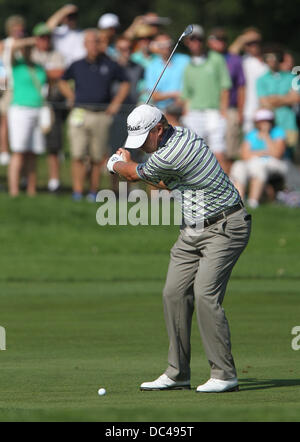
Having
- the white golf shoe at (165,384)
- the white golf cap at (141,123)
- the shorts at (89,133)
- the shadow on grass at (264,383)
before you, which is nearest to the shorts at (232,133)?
the shorts at (89,133)

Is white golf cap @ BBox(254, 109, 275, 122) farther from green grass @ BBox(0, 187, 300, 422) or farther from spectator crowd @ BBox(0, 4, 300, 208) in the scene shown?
green grass @ BBox(0, 187, 300, 422)

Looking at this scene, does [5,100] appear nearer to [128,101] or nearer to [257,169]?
[128,101]

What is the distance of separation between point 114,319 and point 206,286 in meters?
3.43

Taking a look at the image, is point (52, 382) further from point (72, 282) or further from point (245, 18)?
point (245, 18)

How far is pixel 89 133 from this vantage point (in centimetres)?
1727

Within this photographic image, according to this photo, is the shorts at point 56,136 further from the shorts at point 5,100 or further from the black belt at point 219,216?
the black belt at point 219,216

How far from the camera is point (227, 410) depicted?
656 cm

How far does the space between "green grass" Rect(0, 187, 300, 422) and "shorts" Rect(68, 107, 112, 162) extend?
0.76 m

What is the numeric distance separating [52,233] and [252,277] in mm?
3505

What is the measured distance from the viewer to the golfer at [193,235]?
7742mm

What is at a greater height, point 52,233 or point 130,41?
point 130,41

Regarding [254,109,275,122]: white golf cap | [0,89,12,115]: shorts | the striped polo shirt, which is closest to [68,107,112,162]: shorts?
[0,89,12,115]: shorts

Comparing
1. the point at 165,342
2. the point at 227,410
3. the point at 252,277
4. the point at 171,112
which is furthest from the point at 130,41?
the point at 227,410
